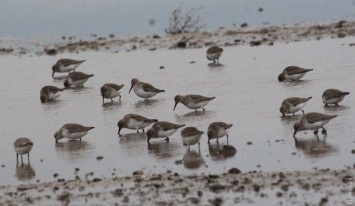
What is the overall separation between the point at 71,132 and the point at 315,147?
483cm

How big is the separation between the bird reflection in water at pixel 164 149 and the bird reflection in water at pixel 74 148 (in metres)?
1.15

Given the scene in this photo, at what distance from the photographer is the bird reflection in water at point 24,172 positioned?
15.3 meters

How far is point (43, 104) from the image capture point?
2364 cm

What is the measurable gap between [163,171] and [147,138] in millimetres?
3006

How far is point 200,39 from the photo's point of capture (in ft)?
114

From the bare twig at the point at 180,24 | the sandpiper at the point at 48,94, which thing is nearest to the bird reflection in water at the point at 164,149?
the sandpiper at the point at 48,94

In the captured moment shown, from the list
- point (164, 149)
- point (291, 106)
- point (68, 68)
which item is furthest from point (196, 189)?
point (68, 68)

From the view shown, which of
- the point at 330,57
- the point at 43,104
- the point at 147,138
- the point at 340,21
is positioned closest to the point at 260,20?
the point at 340,21

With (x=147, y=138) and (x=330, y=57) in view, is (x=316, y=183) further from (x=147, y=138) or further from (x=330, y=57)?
(x=330, y=57)

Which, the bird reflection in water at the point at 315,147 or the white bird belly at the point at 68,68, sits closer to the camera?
the bird reflection in water at the point at 315,147

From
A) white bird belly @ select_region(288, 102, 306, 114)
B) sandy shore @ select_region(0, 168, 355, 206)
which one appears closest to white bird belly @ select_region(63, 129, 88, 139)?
sandy shore @ select_region(0, 168, 355, 206)

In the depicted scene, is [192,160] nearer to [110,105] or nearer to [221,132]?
[221,132]

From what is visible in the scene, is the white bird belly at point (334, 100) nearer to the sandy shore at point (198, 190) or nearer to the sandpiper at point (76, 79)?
the sandy shore at point (198, 190)

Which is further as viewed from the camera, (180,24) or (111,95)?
(180,24)
